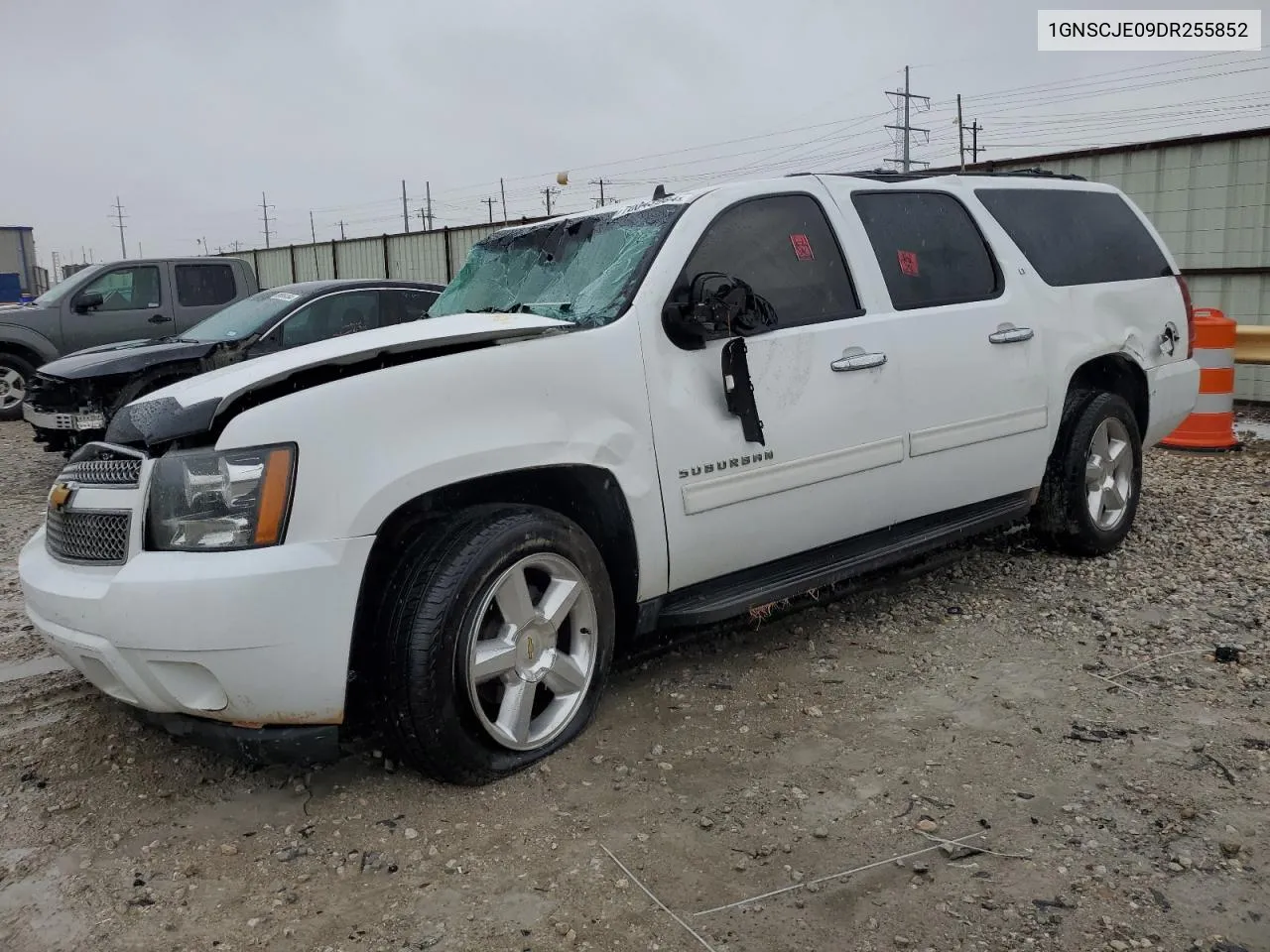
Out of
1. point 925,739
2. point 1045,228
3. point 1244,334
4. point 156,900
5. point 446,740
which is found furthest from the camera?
point 1244,334

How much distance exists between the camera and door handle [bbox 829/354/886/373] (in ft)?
12.5

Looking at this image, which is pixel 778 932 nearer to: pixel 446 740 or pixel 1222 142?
pixel 446 740

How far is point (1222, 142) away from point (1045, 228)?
6.94 meters

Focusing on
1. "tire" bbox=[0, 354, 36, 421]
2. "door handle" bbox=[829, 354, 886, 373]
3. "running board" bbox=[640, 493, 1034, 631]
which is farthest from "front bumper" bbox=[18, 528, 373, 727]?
"tire" bbox=[0, 354, 36, 421]

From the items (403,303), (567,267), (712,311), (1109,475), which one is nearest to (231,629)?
(712,311)

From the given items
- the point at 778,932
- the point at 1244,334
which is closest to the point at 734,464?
the point at 778,932

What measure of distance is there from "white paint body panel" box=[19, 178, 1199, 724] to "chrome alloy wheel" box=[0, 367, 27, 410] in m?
9.75

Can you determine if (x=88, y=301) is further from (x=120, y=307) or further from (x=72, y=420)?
(x=72, y=420)

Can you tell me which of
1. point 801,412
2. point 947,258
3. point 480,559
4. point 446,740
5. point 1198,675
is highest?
point 947,258

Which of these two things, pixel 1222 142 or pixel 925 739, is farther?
pixel 1222 142

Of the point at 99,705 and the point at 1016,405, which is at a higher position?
the point at 1016,405

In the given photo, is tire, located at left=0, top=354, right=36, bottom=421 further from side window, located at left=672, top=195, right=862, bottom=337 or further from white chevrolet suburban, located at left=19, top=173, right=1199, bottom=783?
side window, located at left=672, top=195, right=862, bottom=337

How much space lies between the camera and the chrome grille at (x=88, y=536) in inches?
114

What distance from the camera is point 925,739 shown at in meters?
3.31
